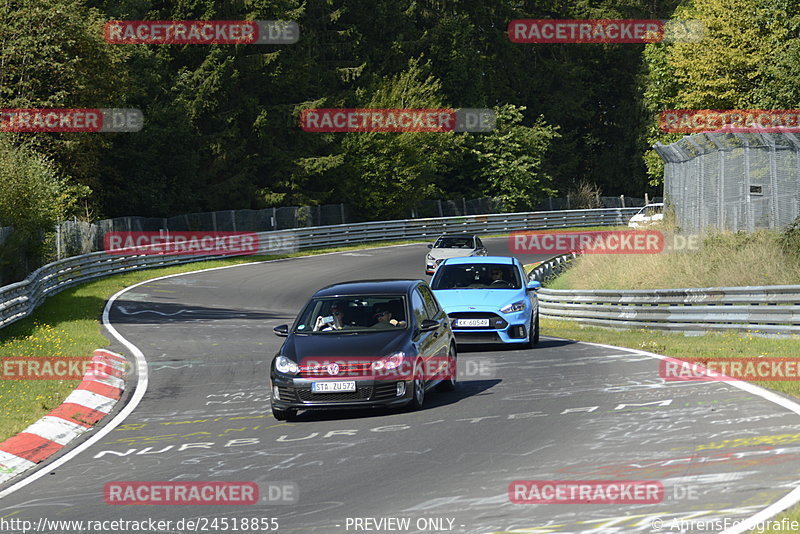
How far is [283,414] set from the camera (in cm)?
1305

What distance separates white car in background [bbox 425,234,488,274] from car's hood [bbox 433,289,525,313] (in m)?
21.0

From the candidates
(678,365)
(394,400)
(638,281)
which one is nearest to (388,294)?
(394,400)

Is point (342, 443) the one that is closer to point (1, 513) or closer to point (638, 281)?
point (1, 513)

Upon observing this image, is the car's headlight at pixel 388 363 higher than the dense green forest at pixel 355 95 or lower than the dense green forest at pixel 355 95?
lower

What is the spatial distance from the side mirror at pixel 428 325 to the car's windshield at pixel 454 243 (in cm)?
2818

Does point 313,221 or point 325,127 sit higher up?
point 325,127

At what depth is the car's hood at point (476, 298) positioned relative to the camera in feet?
63.9

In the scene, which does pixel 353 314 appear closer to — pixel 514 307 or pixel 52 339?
pixel 514 307

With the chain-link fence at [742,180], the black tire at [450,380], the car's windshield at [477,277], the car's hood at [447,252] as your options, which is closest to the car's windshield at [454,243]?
the car's hood at [447,252]

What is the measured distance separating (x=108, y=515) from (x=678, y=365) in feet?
32.4

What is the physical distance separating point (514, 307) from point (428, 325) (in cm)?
605

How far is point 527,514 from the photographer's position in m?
8.04

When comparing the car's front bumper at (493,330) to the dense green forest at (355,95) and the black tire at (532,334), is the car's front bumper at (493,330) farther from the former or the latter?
the dense green forest at (355,95)

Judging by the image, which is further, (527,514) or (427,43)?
(427,43)
